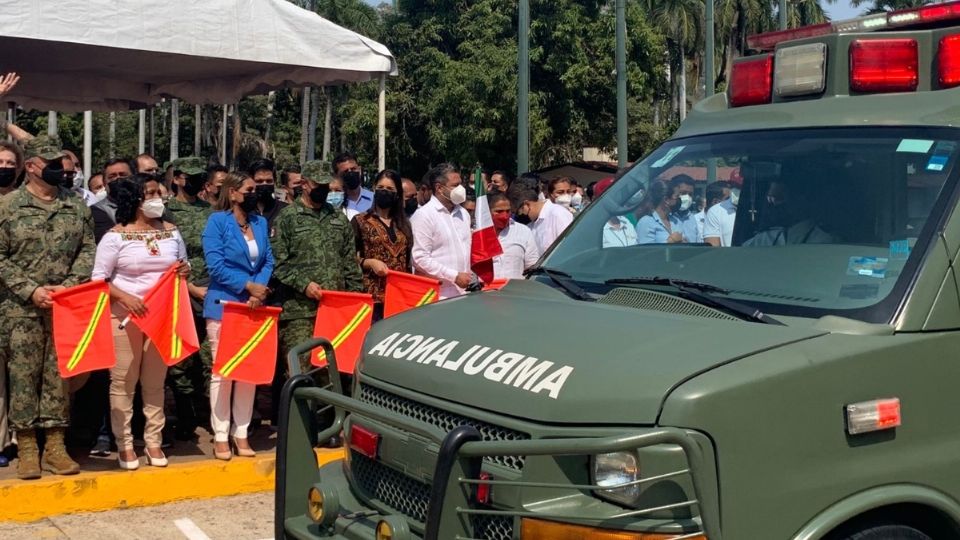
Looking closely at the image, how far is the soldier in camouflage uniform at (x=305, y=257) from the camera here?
7.73 meters

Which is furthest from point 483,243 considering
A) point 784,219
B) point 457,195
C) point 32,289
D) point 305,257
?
point 784,219

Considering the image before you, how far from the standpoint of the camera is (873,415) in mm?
3320

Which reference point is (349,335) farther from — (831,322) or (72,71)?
(72,71)

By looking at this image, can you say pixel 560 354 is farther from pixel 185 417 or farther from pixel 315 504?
pixel 185 417

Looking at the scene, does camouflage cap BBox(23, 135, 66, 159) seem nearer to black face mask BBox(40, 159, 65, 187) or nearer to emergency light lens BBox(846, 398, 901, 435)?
black face mask BBox(40, 159, 65, 187)

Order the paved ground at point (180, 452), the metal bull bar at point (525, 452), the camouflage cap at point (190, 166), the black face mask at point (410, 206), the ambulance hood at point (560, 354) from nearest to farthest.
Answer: the metal bull bar at point (525, 452), the ambulance hood at point (560, 354), the paved ground at point (180, 452), the camouflage cap at point (190, 166), the black face mask at point (410, 206)

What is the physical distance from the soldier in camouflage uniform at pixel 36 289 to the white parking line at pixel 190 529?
2.62ft

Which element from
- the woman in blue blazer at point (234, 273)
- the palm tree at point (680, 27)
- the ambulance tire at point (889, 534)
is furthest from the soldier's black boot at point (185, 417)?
the palm tree at point (680, 27)

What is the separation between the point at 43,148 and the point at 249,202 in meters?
1.35

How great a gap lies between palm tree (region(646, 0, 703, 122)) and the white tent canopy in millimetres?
51996

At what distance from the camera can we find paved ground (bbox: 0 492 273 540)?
20.4 ft

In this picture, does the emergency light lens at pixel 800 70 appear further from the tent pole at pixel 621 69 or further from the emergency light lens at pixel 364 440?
the tent pole at pixel 621 69

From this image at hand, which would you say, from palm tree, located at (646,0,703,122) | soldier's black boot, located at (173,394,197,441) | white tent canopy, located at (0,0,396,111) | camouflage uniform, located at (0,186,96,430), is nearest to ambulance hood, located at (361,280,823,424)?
camouflage uniform, located at (0,186,96,430)

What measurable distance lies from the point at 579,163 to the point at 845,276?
33.0 metres
